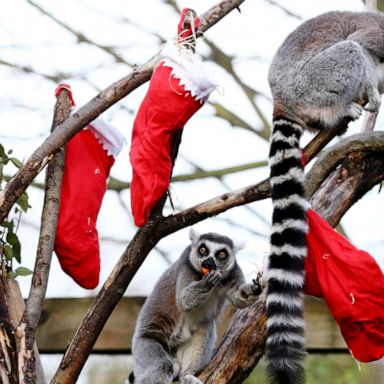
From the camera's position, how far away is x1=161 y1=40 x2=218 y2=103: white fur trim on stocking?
3.97 metres

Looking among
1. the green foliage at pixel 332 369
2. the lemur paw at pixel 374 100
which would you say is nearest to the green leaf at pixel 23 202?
the lemur paw at pixel 374 100

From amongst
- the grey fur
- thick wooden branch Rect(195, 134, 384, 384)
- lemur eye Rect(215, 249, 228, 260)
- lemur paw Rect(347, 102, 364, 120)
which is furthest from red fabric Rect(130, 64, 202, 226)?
lemur eye Rect(215, 249, 228, 260)

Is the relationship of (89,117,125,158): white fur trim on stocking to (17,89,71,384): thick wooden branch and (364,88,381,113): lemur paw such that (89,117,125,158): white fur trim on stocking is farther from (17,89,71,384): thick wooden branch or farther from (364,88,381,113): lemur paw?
(364,88,381,113): lemur paw

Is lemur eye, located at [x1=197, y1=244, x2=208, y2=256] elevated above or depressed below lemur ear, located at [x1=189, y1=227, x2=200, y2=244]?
below

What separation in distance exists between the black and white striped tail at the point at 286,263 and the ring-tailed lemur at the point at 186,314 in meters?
0.92

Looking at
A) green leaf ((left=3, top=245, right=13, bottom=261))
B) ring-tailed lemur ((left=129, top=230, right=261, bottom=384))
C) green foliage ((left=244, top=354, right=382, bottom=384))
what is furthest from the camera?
green foliage ((left=244, top=354, right=382, bottom=384))

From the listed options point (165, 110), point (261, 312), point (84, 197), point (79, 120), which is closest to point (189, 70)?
point (165, 110)

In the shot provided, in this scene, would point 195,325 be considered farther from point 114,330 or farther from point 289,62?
point 289,62

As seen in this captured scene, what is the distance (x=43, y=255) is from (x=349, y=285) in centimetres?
151

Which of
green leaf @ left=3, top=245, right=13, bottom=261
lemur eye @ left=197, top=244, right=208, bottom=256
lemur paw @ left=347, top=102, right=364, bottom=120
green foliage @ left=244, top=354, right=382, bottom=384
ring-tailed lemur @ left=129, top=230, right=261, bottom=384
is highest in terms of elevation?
lemur paw @ left=347, top=102, right=364, bottom=120

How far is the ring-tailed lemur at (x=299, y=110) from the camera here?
3588 millimetres

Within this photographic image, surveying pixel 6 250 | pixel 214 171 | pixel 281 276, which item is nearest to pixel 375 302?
pixel 281 276

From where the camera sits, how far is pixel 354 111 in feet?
15.6

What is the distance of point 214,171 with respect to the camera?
759 centimetres
